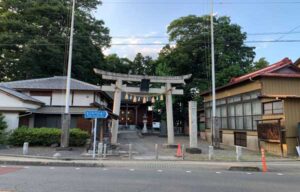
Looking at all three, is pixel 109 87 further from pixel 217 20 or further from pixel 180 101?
pixel 217 20

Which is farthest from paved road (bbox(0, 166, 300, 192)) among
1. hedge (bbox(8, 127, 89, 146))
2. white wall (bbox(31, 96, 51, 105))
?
white wall (bbox(31, 96, 51, 105))

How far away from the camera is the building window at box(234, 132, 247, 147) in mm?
26158

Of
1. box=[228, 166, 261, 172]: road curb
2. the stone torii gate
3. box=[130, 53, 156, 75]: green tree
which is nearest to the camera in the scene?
box=[228, 166, 261, 172]: road curb

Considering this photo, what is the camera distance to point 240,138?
2697cm

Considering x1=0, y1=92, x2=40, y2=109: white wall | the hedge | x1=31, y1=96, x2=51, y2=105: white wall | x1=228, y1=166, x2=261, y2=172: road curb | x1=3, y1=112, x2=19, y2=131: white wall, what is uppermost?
x1=31, y1=96, x2=51, y2=105: white wall

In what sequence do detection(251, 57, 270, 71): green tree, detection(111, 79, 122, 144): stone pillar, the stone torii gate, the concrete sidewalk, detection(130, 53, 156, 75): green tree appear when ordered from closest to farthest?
the concrete sidewalk, detection(111, 79, 122, 144): stone pillar, the stone torii gate, detection(251, 57, 270, 71): green tree, detection(130, 53, 156, 75): green tree

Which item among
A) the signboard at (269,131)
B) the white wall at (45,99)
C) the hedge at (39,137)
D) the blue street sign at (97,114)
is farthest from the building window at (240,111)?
the white wall at (45,99)

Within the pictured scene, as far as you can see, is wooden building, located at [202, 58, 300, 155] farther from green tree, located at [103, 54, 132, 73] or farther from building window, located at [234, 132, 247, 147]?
green tree, located at [103, 54, 132, 73]

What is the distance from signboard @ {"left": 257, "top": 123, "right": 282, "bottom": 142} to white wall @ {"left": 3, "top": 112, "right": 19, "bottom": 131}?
20363 millimetres

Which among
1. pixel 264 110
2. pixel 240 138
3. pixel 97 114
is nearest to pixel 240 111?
pixel 240 138

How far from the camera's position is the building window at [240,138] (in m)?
26.2

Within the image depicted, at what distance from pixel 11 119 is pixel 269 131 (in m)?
21.2

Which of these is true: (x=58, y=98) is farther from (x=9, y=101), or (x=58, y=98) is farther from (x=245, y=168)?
(x=245, y=168)

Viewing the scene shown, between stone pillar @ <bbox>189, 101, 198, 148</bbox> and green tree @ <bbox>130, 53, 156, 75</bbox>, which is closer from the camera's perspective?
stone pillar @ <bbox>189, 101, 198, 148</bbox>
